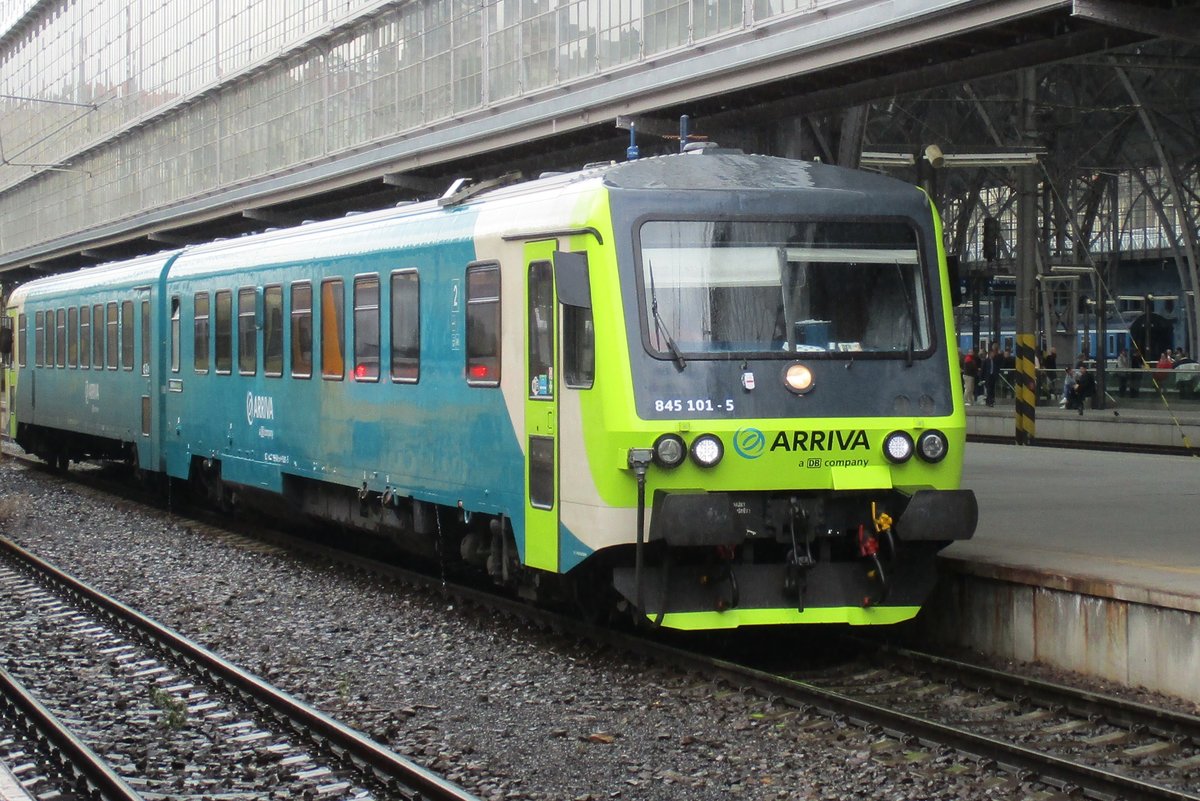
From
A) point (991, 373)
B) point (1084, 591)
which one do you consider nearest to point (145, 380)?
point (1084, 591)

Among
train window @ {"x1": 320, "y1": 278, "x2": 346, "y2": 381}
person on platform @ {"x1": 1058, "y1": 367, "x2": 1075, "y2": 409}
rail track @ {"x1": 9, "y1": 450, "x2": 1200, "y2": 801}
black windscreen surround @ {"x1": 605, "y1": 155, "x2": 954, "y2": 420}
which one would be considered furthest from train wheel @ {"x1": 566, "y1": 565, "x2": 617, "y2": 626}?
person on platform @ {"x1": 1058, "y1": 367, "x2": 1075, "y2": 409}

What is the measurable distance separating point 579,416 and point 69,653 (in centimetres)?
378

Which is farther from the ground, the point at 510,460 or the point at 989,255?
the point at 989,255

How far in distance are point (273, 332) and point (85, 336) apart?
872 centimetres

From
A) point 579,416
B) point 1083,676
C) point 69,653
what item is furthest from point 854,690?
point 69,653

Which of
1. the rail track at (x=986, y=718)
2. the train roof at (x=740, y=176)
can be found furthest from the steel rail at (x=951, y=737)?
the train roof at (x=740, y=176)

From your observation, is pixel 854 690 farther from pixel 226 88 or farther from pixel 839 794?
pixel 226 88

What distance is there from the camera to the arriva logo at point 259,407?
1548 centimetres

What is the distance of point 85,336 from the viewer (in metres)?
23.1

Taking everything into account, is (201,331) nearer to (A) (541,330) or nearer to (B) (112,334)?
(B) (112,334)

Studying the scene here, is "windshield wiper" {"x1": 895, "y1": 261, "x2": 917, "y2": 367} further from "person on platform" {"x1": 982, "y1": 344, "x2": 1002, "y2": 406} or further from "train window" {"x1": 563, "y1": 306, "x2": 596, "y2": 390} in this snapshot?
"person on platform" {"x1": 982, "y1": 344, "x2": 1002, "y2": 406}

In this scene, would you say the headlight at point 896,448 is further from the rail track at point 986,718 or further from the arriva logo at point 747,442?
the rail track at point 986,718

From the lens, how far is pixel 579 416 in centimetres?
969

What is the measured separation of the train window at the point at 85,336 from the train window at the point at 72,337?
0.72 ft
